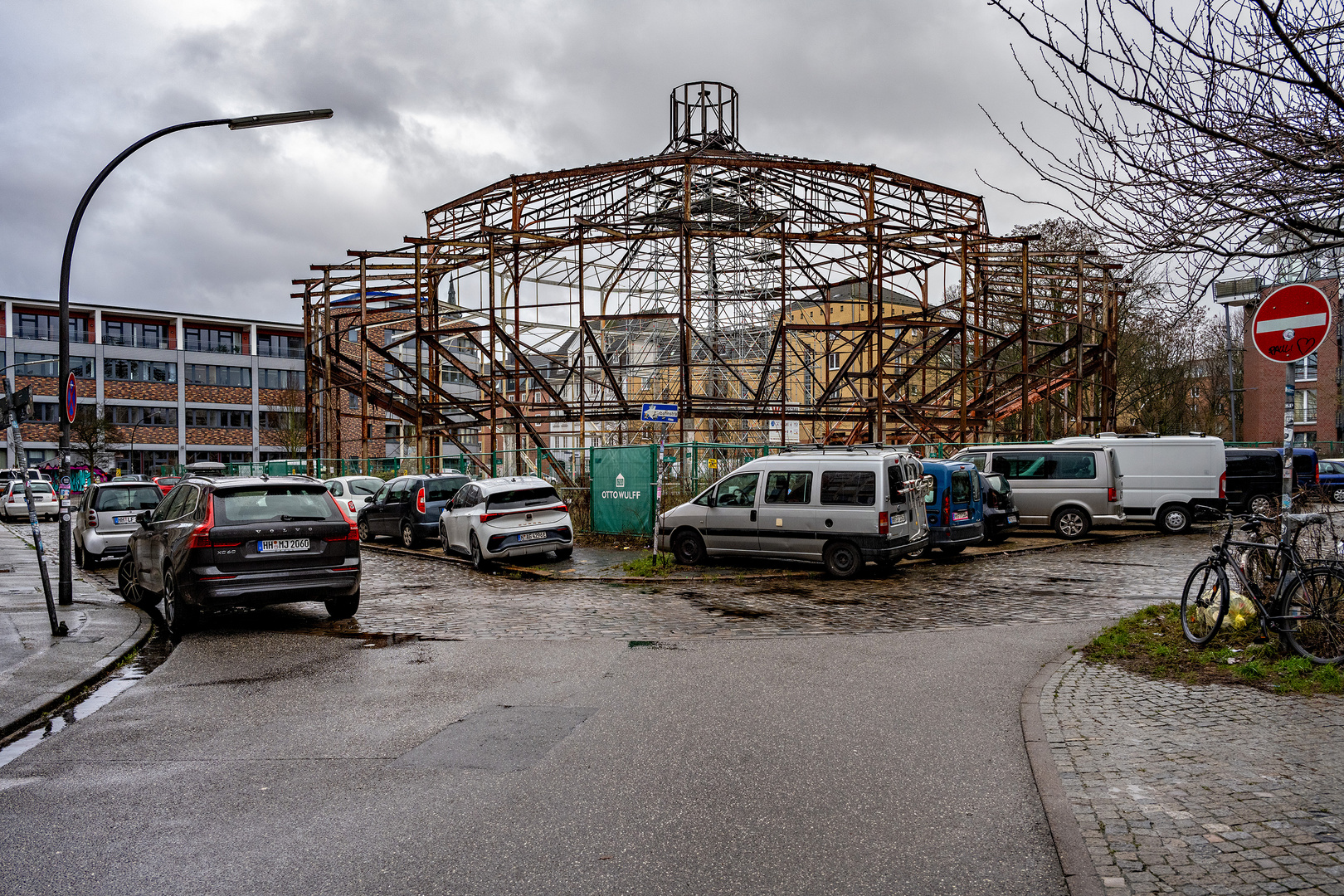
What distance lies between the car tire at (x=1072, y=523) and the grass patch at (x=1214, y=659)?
12.0 m

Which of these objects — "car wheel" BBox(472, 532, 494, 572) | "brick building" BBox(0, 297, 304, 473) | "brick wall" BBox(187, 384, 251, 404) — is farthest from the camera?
"brick wall" BBox(187, 384, 251, 404)

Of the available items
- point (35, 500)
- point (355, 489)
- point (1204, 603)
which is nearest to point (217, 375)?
point (35, 500)

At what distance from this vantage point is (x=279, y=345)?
3278 inches

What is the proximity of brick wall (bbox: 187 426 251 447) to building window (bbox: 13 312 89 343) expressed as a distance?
979 centimetres

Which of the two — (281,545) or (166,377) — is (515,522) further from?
(166,377)

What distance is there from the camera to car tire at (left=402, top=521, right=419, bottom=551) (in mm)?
21891

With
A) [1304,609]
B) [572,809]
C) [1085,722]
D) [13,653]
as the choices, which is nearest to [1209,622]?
[1304,609]

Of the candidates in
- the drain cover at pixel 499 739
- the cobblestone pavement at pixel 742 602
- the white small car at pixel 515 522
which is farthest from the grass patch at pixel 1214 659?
the white small car at pixel 515 522

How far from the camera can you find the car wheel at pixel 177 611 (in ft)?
36.2

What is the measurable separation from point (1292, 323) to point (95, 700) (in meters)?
9.41

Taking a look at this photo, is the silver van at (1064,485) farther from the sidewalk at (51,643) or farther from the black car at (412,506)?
the sidewalk at (51,643)

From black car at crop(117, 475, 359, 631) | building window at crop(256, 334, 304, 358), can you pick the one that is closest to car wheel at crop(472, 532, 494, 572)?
black car at crop(117, 475, 359, 631)

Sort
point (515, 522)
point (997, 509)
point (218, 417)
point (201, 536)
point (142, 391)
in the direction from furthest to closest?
1. point (218, 417)
2. point (142, 391)
3. point (997, 509)
4. point (515, 522)
5. point (201, 536)

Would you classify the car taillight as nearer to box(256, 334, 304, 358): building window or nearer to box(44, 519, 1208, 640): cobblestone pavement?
box(44, 519, 1208, 640): cobblestone pavement
